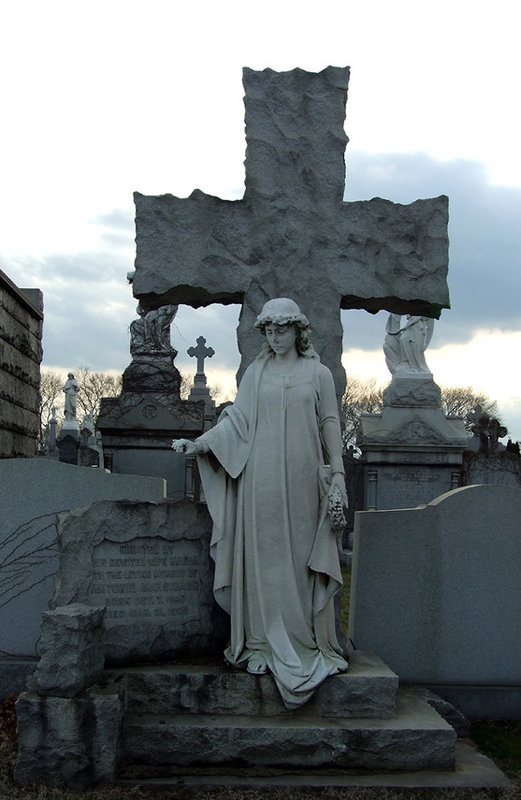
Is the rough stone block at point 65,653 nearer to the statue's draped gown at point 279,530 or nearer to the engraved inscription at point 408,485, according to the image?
the statue's draped gown at point 279,530

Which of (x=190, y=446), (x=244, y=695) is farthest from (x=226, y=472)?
(x=244, y=695)

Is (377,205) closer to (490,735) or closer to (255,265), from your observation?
(255,265)

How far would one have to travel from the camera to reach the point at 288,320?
4473mm

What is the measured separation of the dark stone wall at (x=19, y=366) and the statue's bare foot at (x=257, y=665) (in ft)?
19.3

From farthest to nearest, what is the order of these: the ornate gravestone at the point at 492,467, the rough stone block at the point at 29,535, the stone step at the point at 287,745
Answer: the ornate gravestone at the point at 492,467
the rough stone block at the point at 29,535
the stone step at the point at 287,745

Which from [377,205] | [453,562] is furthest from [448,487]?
[377,205]

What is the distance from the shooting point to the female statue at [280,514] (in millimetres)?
4266

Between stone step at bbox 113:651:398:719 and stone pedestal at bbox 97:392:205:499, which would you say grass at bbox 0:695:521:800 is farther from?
stone pedestal at bbox 97:392:205:499

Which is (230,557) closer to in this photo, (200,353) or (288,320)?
(288,320)

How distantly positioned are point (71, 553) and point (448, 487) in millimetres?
10168

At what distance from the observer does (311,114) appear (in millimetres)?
5242

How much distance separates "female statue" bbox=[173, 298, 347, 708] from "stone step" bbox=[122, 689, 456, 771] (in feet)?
0.77

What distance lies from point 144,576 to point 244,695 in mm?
935

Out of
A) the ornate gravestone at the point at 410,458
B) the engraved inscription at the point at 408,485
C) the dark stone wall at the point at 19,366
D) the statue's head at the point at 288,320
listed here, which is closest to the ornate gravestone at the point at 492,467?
the ornate gravestone at the point at 410,458
